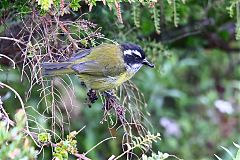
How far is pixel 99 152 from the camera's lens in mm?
5879

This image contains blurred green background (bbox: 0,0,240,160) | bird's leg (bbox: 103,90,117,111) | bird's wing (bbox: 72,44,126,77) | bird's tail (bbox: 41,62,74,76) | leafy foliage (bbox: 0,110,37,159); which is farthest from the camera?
blurred green background (bbox: 0,0,240,160)

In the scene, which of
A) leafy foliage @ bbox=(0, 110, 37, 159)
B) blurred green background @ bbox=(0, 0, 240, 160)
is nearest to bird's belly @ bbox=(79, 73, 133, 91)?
blurred green background @ bbox=(0, 0, 240, 160)

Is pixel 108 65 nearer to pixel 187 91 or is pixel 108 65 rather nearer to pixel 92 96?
pixel 92 96

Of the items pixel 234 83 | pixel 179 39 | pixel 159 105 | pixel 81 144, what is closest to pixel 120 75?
pixel 179 39

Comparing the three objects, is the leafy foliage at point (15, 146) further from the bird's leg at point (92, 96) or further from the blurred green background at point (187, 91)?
the blurred green background at point (187, 91)

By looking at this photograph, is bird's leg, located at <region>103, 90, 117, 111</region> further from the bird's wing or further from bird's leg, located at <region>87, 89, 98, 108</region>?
the bird's wing

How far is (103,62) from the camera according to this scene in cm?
365

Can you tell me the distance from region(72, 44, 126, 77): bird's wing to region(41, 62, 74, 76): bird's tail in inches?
11.0

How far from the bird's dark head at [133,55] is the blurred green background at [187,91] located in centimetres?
46

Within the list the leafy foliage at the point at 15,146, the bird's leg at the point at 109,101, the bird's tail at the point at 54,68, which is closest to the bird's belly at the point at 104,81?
the bird's leg at the point at 109,101

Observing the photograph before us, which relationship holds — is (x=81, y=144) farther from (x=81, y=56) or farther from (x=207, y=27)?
(x=81, y=56)

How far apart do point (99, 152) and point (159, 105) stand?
2.68ft

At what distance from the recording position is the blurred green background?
4688mm

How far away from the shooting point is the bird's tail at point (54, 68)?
113 inches
